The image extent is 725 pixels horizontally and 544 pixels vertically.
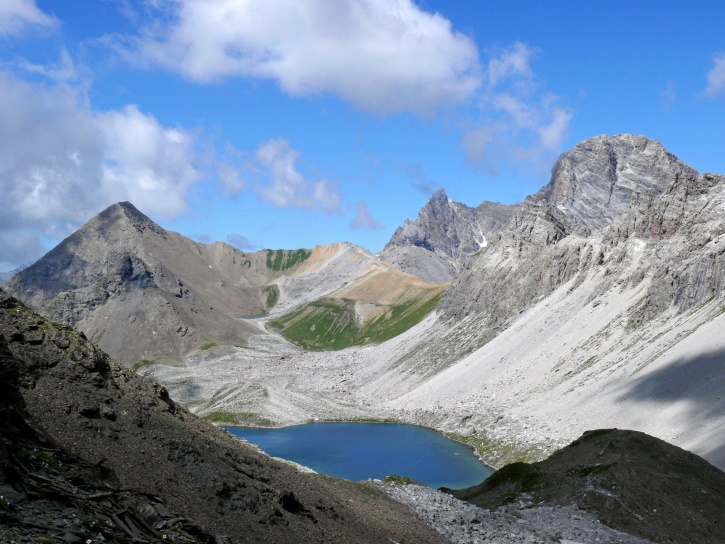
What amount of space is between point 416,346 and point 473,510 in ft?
467

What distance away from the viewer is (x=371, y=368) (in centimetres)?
18488

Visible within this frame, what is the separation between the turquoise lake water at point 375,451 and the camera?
87.8 metres

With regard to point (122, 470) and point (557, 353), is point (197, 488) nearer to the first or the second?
point (122, 470)

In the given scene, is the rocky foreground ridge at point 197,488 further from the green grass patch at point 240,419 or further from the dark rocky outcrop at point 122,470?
the green grass patch at point 240,419

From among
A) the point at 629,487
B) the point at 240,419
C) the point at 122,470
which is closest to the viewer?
the point at 122,470

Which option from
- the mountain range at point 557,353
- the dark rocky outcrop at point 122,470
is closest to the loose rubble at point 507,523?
the dark rocky outcrop at point 122,470

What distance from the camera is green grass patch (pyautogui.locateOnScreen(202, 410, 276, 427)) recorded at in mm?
135375

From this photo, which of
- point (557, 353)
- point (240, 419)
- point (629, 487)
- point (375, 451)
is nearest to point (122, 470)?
point (629, 487)

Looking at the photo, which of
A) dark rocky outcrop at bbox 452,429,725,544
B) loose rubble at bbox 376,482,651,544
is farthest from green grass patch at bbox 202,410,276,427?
loose rubble at bbox 376,482,651,544

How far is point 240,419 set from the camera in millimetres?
137375

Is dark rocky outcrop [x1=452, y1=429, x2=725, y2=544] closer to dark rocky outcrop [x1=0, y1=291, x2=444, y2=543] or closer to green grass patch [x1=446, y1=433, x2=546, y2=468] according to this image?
dark rocky outcrop [x1=0, y1=291, x2=444, y2=543]

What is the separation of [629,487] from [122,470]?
3488 centimetres

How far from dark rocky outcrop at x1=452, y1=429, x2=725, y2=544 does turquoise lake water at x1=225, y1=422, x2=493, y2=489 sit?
31.5m

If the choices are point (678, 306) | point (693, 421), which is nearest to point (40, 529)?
point (693, 421)
